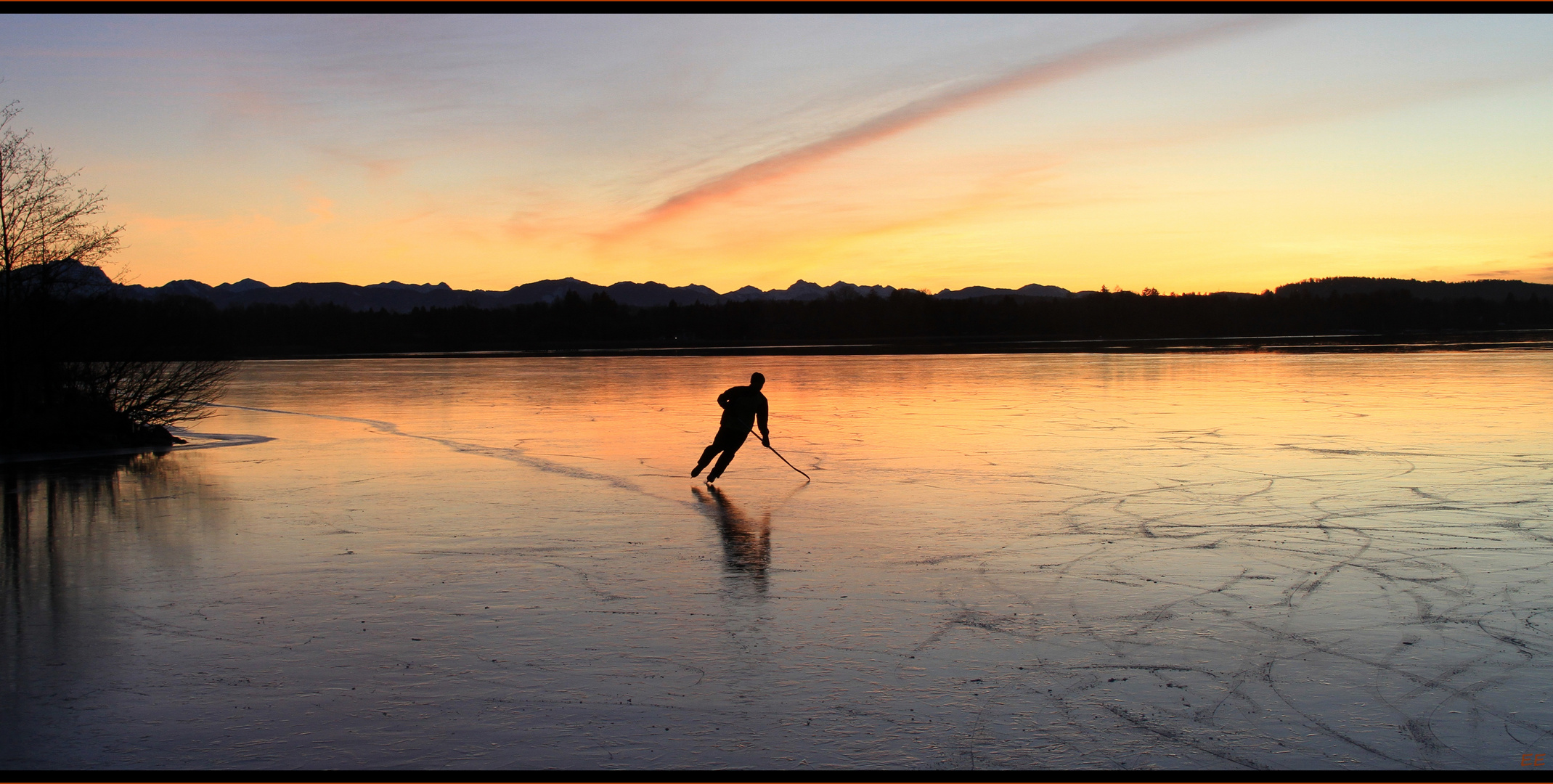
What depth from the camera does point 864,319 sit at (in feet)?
497

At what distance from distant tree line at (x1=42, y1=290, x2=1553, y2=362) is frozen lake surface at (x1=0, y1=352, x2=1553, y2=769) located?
355 ft

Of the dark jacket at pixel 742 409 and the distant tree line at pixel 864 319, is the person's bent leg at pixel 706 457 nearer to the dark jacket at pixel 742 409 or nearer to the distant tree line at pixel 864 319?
the dark jacket at pixel 742 409

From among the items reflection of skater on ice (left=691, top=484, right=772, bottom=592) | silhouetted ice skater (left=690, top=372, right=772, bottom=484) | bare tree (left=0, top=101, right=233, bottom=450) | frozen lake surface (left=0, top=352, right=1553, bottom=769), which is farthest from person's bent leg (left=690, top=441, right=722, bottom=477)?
bare tree (left=0, top=101, right=233, bottom=450)

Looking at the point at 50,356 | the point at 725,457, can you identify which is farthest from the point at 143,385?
the point at 725,457

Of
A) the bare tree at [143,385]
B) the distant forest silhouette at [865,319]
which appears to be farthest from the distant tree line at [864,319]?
the bare tree at [143,385]

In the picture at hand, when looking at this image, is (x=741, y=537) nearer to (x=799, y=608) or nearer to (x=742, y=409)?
(x=799, y=608)

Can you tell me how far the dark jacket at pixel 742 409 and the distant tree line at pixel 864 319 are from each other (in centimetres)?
10808

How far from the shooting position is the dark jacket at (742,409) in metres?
11.2

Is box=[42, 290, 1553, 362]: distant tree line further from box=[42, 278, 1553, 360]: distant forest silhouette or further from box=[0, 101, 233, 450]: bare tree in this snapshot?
box=[0, 101, 233, 450]: bare tree

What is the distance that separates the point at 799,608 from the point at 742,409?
5.44m

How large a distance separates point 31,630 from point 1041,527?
267 inches

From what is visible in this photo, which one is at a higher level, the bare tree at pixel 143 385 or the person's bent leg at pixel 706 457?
the bare tree at pixel 143 385

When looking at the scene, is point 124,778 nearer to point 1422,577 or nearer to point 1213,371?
point 1422,577

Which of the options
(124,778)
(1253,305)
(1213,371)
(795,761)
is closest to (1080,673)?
(795,761)
